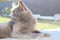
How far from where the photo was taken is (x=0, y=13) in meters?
1.96

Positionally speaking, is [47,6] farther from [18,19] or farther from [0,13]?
[18,19]

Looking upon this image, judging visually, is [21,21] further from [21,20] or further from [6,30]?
[6,30]

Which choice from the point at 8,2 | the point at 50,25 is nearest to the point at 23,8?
the point at 50,25

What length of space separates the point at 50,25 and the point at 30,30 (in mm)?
411

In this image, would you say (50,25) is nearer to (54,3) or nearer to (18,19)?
(18,19)

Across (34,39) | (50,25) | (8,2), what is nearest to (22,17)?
(34,39)

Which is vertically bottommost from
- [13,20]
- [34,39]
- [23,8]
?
[34,39]

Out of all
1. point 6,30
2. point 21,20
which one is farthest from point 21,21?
point 6,30

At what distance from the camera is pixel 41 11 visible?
86.5 inches

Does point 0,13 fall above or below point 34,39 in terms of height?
above

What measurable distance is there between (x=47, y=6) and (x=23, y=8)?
96 centimetres

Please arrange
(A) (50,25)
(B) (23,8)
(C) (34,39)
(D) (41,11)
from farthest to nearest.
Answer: (D) (41,11) < (A) (50,25) < (B) (23,8) < (C) (34,39)

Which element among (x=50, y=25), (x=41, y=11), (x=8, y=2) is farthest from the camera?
(x=41, y=11)

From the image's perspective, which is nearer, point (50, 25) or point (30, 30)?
point (30, 30)
